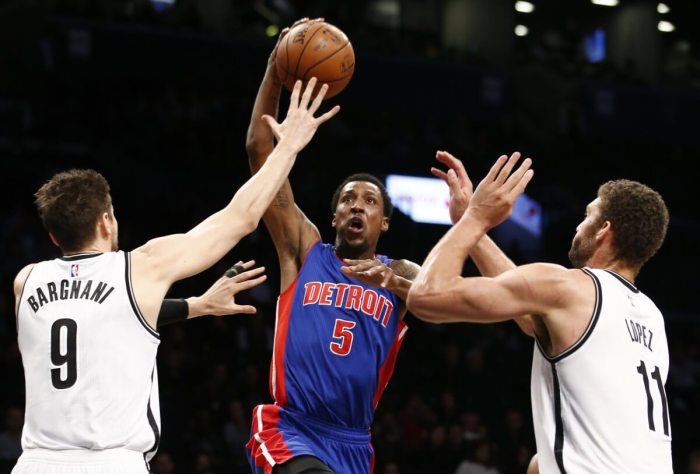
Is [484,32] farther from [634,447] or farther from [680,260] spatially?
[634,447]

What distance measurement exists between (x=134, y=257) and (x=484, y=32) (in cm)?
2299

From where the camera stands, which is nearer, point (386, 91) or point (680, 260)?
point (680, 260)

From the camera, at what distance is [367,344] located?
18.5 feet

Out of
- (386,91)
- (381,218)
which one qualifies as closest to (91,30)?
(386,91)

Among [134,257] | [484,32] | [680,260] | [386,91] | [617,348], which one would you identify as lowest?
[680,260]

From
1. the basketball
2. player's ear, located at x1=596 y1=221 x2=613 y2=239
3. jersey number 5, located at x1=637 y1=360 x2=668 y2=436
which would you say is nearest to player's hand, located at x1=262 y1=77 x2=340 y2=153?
the basketball

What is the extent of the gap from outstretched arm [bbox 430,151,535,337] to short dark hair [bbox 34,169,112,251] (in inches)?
61.2

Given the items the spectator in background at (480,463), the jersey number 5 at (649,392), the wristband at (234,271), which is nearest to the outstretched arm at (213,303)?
the wristband at (234,271)

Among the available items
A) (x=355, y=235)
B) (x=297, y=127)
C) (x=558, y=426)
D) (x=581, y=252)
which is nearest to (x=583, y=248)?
(x=581, y=252)

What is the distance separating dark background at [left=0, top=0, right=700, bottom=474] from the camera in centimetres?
1176

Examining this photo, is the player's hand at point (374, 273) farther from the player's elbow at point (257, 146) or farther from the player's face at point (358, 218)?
the player's elbow at point (257, 146)

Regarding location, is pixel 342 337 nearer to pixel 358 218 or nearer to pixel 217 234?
pixel 358 218

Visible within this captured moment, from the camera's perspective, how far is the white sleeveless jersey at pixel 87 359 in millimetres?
3994

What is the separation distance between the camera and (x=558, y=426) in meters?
3.99
